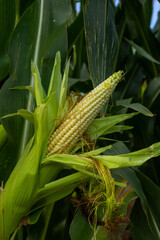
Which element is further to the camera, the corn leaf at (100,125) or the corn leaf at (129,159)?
the corn leaf at (100,125)

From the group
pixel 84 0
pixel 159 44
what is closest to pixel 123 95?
pixel 159 44

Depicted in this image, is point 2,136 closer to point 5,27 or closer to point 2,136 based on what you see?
point 2,136

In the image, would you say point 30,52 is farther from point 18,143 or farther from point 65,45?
point 18,143

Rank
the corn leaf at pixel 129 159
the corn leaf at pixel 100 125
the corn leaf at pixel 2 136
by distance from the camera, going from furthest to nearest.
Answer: the corn leaf at pixel 2 136 < the corn leaf at pixel 100 125 < the corn leaf at pixel 129 159

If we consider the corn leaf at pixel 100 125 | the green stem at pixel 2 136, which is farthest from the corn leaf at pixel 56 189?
the green stem at pixel 2 136

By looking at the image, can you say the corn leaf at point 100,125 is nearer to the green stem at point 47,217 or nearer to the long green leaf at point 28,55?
the long green leaf at point 28,55

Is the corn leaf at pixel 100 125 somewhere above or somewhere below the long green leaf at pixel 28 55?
below

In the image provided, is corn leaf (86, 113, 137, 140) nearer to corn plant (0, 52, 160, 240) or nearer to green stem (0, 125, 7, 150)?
corn plant (0, 52, 160, 240)

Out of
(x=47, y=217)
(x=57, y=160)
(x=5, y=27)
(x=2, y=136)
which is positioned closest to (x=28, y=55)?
(x=5, y=27)
